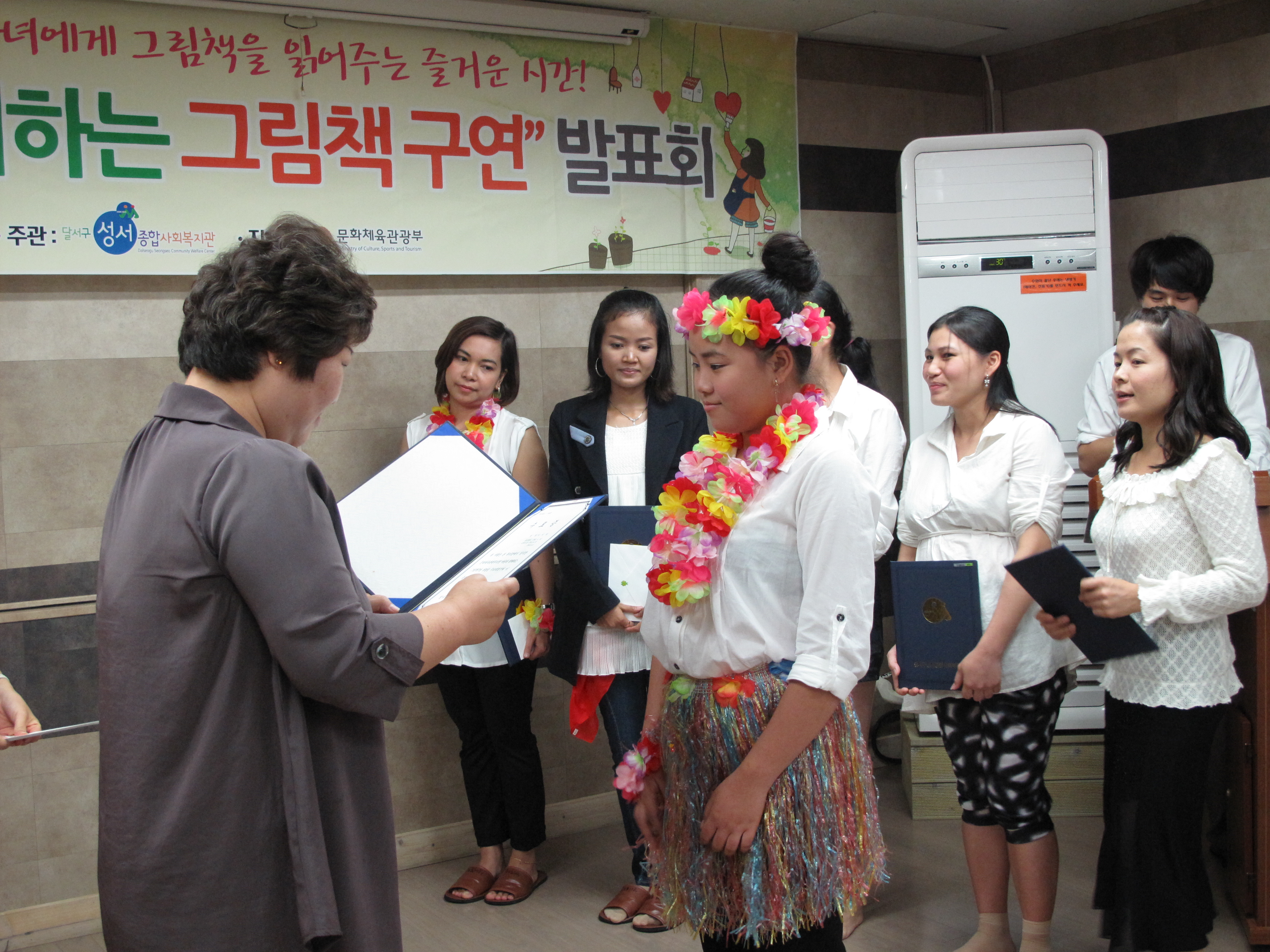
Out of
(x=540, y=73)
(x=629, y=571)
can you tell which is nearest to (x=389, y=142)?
(x=540, y=73)

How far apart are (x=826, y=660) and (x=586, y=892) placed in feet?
6.67

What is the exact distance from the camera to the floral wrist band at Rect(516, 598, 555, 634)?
10.1 ft

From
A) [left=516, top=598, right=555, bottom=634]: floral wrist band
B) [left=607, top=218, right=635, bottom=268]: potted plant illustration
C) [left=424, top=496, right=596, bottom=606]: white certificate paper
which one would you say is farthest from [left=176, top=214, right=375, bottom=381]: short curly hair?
[left=607, top=218, right=635, bottom=268]: potted plant illustration

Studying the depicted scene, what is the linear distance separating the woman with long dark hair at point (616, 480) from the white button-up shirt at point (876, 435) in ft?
1.56

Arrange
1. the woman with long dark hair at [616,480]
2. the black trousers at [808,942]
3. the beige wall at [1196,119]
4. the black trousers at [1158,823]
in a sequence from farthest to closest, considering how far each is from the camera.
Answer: the beige wall at [1196,119]
the woman with long dark hair at [616,480]
the black trousers at [1158,823]
the black trousers at [808,942]

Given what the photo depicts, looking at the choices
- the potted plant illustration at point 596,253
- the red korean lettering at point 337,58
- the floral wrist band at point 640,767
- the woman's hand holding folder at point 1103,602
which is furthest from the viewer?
the potted plant illustration at point 596,253

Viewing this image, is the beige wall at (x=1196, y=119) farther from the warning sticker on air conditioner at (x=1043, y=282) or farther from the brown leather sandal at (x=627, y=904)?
the brown leather sandal at (x=627, y=904)

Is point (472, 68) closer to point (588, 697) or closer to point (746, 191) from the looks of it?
point (746, 191)

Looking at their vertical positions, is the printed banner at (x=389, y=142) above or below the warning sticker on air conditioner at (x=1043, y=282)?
above

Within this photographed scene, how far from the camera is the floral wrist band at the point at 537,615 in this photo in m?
3.07

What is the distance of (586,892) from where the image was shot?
3.16 metres

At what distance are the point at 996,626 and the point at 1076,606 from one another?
26 centimetres

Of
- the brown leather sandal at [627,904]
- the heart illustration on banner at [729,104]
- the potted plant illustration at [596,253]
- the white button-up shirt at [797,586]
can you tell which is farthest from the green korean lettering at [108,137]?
the brown leather sandal at [627,904]

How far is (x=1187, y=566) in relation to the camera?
224cm
